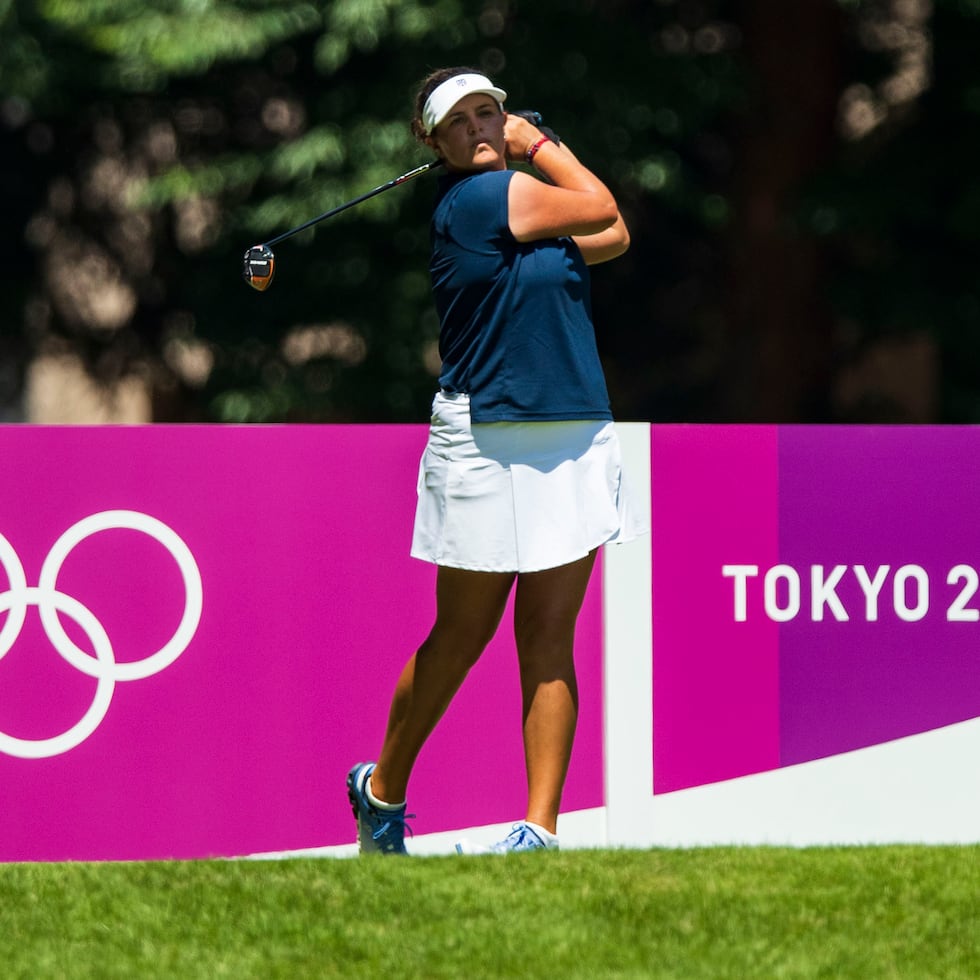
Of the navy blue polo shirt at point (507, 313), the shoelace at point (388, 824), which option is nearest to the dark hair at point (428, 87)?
the navy blue polo shirt at point (507, 313)

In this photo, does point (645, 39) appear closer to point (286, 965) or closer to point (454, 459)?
point (454, 459)

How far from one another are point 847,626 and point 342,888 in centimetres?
173

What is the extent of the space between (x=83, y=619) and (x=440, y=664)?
102 centimetres

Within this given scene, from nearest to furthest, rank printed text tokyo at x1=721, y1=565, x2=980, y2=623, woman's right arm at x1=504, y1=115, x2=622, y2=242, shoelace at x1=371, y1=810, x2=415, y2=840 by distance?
1. woman's right arm at x1=504, y1=115, x2=622, y2=242
2. shoelace at x1=371, y1=810, x2=415, y2=840
3. printed text tokyo at x1=721, y1=565, x2=980, y2=623

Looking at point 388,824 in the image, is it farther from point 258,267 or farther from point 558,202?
point 558,202

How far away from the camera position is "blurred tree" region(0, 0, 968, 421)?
40.0ft

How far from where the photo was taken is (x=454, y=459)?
14.2 ft

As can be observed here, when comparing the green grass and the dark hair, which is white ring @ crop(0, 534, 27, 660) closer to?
the green grass

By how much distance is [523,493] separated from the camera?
4.29m

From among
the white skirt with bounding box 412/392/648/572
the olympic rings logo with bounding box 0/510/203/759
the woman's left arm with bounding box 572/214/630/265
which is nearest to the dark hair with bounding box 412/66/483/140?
the woman's left arm with bounding box 572/214/630/265

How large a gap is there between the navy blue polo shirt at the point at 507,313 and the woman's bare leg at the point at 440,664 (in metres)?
0.43

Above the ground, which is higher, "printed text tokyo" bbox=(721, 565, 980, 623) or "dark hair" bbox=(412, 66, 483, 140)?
"dark hair" bbox=(412, 66, 483, 140)

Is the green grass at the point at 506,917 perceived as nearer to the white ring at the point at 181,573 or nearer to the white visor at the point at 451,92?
the white ring at the point at 181,573

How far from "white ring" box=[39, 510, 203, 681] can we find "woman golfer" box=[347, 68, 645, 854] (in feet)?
2.41
